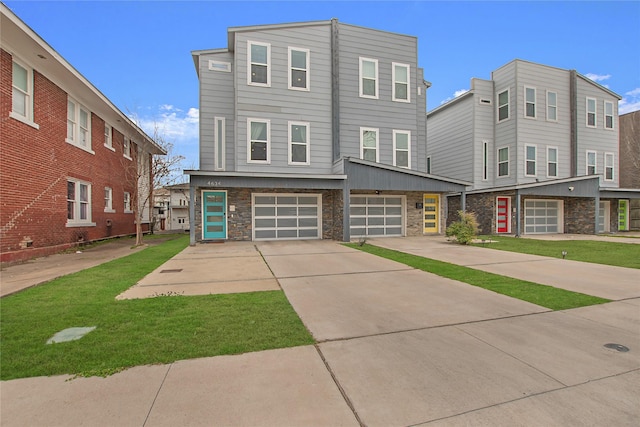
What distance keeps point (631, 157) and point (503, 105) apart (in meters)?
13.7

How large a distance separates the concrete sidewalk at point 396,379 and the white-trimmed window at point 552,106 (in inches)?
687

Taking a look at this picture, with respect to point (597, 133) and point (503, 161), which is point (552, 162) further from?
point (597, 133)

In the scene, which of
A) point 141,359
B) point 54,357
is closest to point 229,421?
point 141,359

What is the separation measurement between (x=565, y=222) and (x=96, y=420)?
23.5 meters

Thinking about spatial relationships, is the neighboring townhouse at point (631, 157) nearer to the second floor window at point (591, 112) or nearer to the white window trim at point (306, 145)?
the second floor window at point (591, 112)

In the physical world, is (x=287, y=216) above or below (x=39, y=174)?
below

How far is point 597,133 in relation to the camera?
1900 cm

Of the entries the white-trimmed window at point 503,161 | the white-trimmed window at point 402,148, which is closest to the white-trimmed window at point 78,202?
the white-trimmed window at point 402,148

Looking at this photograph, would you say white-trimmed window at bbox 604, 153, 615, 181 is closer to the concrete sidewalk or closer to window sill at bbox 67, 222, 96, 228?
the concrete sidewalk

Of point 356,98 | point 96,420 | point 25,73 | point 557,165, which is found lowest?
point 96,420

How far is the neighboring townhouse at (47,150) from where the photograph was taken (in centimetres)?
812

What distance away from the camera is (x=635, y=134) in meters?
24.0

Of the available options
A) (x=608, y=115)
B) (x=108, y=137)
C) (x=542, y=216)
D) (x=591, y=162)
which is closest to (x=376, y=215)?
(x=542, y=216)

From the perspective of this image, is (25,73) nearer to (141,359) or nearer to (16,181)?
(16,181)
